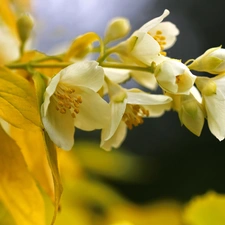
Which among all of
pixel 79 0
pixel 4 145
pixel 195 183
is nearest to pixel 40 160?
pixel 4 145

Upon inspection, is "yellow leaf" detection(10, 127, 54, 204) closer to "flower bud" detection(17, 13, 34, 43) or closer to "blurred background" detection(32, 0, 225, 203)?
"flower bud" detection(17, 13, 34, 43)

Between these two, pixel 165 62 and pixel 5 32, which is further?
pixel 5 32

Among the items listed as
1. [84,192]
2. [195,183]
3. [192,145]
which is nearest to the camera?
[84,192]

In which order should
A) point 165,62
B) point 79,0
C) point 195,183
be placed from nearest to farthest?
point 165,62 < point 195,183 < point 79,0

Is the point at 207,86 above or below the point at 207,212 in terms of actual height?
above

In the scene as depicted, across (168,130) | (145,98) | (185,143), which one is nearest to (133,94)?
(145,98)

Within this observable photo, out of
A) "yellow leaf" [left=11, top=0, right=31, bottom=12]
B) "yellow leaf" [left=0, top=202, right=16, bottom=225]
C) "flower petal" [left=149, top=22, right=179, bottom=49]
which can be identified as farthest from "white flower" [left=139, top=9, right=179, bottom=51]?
"yellow leaf" [left=11, top=0, right=31, bottom=12]

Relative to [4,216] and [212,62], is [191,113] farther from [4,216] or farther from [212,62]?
[4,216]

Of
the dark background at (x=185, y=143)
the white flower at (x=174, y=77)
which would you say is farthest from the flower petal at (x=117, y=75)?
the dark background at (x=185, y=143)

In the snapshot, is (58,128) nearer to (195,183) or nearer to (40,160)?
(40,160)
